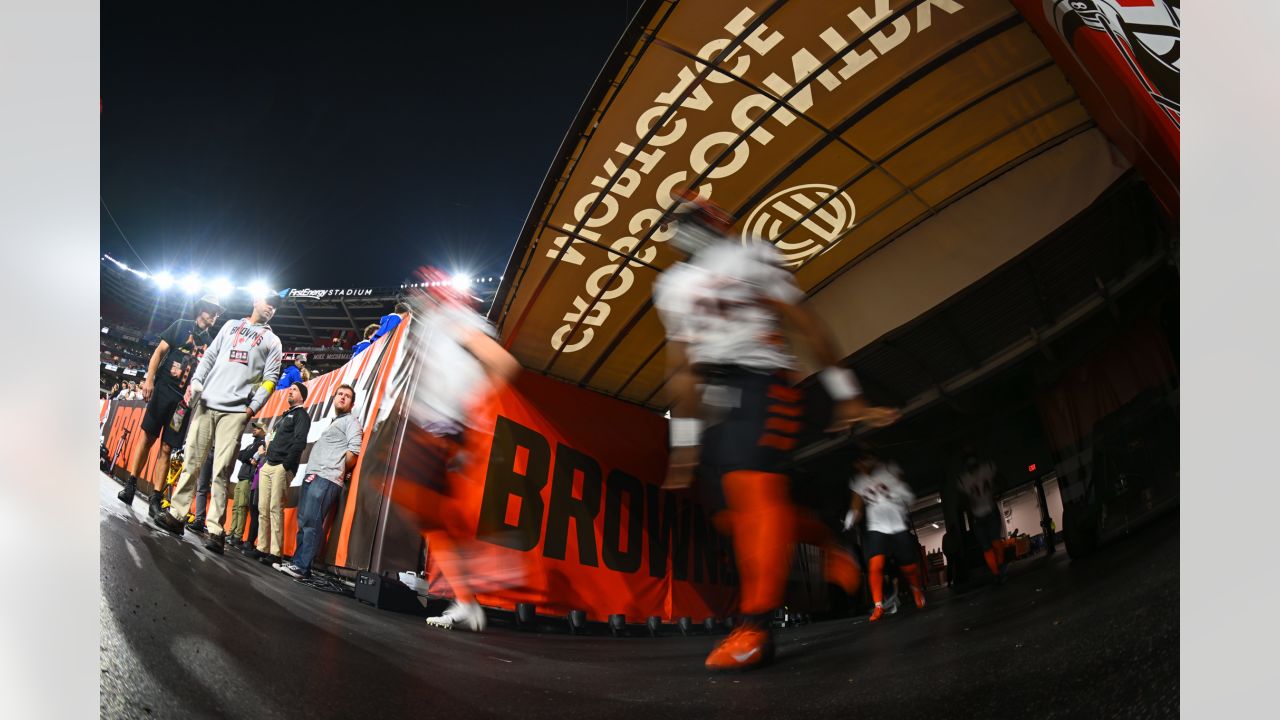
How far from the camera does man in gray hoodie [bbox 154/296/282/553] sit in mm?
1220

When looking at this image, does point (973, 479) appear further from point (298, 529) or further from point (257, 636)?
point (257, 636)

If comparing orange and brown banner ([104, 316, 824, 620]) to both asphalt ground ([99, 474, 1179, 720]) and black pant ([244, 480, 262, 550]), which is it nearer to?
asphalt ground ([99, 474, 1179, 720])

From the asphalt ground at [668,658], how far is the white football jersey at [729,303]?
353 millimetres

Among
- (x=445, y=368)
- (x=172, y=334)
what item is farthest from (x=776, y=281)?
(x=172, y=334)

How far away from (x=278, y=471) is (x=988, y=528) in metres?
1.06

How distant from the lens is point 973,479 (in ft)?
2.87

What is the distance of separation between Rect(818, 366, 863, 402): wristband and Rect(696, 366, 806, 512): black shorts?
3cm

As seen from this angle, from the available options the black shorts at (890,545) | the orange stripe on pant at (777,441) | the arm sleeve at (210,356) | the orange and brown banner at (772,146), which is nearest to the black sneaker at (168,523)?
the arm sleeve at (210,356)

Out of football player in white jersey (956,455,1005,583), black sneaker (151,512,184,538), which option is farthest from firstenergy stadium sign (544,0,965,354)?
black sneaker (151,512,184,538)

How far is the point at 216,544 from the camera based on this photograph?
3.92 ft

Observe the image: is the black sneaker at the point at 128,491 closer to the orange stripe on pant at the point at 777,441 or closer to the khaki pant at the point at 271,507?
the khaki pant at the point at 271,507

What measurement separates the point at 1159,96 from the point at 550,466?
980 millimetres

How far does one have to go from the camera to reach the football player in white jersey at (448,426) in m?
0.95
